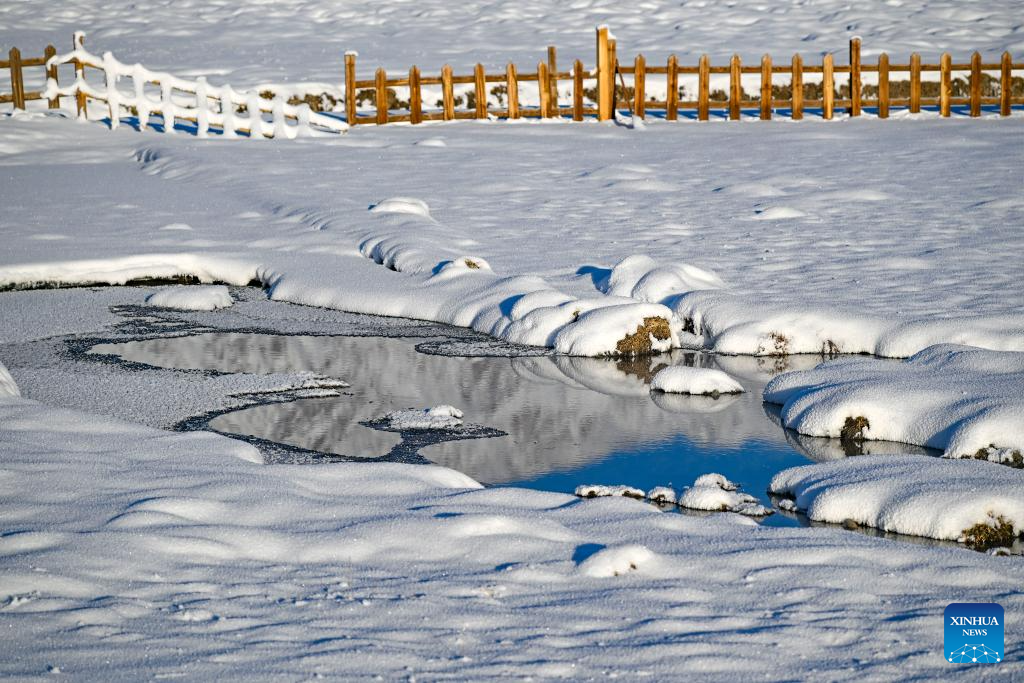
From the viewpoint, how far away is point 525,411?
673cm

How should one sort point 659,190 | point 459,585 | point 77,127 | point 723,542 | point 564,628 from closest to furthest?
1. point 564,628
2. point 459,585
3. point 723,542
4. point 659,190
5. point 77,127

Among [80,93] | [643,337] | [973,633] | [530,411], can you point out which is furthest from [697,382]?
[80,93]

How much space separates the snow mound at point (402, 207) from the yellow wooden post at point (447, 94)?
7053 mm

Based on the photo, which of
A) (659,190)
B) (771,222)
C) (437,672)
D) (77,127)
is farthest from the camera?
(77,127)

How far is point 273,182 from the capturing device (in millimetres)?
14469

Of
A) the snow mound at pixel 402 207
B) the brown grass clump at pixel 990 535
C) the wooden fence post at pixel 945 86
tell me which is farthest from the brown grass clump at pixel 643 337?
the wooden fence post at pixel 945 86

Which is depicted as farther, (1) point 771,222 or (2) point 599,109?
(2) point 599,109

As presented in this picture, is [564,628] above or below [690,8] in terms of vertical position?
below

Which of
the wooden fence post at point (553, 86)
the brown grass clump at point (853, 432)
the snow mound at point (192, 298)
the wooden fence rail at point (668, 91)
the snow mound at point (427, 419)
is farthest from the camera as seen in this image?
the wooden fence post at point (553, 86)

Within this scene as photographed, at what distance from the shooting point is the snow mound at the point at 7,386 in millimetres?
6117

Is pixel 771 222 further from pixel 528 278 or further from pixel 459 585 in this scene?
pixel 459 585

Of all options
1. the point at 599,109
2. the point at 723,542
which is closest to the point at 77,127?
the point at 599,109

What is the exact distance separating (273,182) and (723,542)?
11136 mm

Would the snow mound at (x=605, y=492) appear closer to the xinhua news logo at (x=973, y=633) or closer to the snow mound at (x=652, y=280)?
the xinhua news logo at (x=973, y=633)
